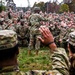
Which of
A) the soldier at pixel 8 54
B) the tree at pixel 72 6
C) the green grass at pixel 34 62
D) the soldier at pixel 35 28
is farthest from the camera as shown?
the tree at pixel 72 6

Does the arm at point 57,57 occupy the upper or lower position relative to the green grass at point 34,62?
upper

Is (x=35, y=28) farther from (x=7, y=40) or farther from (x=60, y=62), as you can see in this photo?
(x=7, y=40)

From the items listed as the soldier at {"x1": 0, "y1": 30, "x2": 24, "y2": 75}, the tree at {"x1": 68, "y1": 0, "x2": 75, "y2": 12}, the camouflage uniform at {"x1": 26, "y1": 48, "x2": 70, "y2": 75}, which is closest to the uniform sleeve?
the camouflage uniform at {"x1": 26, "y1": 48, "x2": 70, "y2": 75}

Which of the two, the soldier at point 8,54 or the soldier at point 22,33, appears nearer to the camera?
the soldier at point 8,54

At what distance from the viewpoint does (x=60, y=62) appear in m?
2.94


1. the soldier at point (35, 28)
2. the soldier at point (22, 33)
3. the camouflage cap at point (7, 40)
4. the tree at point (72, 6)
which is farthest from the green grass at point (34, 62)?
the tree at point (72, 6)

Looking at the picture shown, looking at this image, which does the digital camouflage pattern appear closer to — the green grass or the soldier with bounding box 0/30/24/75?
the soldier with bounding box 0/30/24/75

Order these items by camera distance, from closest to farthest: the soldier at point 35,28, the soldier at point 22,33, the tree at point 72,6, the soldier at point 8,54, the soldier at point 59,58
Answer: the soldier at point 8,54 < the soldier at point 59,58 < the soldier at point 35,28 < the soldier at point 22,33 < the tree at point 72,6

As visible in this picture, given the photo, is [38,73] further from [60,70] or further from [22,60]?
[22,60]

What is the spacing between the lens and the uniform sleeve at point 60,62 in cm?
286

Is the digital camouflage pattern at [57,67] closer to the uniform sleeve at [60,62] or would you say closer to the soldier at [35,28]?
the uniform sleeve at [60,62]

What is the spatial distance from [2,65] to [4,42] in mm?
192

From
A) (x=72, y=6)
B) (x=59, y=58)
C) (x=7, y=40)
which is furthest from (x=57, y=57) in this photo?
(x=72, y=6)

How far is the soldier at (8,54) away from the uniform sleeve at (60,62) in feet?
1.13
